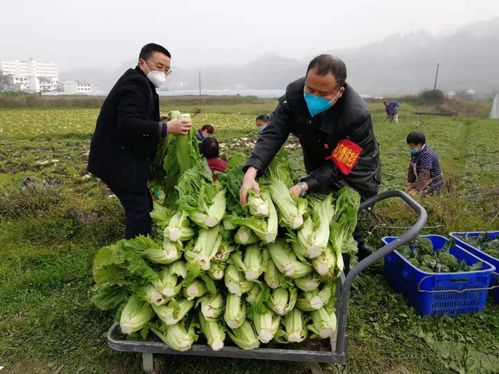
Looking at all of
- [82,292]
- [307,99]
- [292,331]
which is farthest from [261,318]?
[82,292]

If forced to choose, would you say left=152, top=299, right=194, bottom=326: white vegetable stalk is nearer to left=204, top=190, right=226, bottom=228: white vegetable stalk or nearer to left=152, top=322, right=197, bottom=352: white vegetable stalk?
left=152, top=322, right=197, bottom=352: white vegetable stalk

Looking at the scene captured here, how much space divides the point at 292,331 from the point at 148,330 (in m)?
1.11

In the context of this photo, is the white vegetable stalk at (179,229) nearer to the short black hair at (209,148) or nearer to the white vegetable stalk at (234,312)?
the white vegetable stalk at (234,312)

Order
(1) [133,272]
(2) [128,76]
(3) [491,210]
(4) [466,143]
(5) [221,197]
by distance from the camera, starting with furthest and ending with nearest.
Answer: (4) [466,143]
(3) [491,210]
(2) [128,76]
(5) [221,197]
(1) [133,272]

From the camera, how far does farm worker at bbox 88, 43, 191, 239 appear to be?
12.7 feet

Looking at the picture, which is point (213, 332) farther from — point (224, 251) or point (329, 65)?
point (329, 65)

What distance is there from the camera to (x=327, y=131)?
3543 mm

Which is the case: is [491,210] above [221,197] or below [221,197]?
below

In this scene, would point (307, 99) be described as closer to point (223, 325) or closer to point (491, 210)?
point (223, 325)

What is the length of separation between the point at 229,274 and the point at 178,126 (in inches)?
72.7

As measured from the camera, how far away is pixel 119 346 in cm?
290

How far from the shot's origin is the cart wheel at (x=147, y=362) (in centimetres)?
306

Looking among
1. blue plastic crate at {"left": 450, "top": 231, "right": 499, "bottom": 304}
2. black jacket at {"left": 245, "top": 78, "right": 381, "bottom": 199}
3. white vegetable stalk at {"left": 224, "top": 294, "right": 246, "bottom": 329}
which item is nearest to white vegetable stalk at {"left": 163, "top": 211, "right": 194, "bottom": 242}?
white vegetable stalk at {"left": 224, "top": 294, "right": 246, "bottom": 329}

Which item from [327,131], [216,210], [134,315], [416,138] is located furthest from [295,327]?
[416,138]
